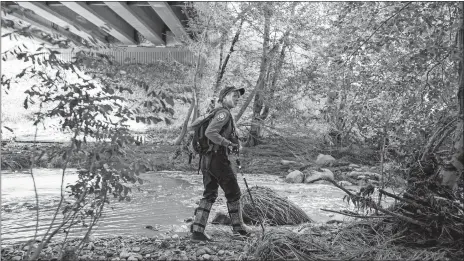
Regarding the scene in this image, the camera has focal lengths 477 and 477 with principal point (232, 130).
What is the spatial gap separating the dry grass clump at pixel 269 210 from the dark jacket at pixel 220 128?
4.52 feet

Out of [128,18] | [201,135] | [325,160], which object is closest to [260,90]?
[325,160]

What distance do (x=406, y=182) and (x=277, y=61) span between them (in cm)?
1289

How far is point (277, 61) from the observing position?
17203mm

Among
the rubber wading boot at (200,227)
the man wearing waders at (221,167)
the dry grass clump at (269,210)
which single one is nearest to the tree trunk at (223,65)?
the dry grass clump at (269,210)

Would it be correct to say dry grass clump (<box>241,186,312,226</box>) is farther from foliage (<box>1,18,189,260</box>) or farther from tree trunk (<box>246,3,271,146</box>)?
tree trunk (<box>246,3,271,146</box>)

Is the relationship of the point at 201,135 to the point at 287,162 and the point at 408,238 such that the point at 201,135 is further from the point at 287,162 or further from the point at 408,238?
the point at 287,162

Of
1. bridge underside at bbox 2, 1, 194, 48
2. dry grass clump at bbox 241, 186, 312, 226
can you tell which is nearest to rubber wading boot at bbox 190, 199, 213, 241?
dry grass clump at bbox 241, 186, 312, 226

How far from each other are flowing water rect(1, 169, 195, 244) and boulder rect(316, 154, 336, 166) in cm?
596

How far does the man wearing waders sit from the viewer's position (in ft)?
17.6

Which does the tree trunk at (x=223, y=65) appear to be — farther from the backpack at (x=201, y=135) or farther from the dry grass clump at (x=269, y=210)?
the backpack at (x=201, y=135)

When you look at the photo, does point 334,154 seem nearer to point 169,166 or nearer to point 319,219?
point 169,166

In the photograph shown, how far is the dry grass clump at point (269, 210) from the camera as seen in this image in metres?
6.53

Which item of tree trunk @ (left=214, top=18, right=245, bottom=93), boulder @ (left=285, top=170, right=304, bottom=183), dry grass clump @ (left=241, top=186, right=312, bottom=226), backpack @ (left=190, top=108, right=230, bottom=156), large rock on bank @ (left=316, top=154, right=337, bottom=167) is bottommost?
boulder @ (left=285, top=170, right=304, bottom=183)

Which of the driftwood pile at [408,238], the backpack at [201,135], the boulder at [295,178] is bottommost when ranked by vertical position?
the boulder at [295,178]
